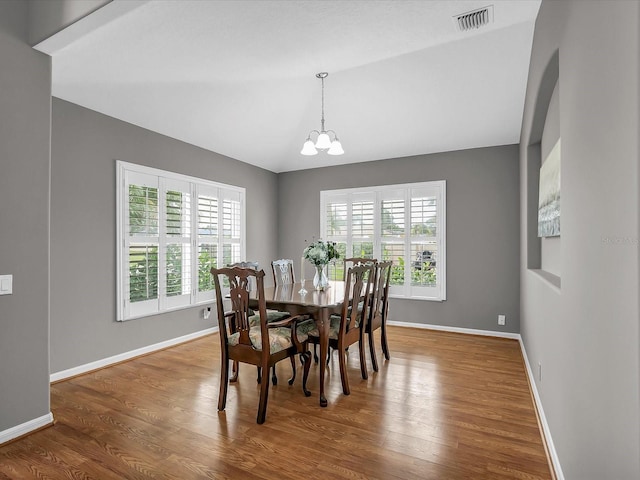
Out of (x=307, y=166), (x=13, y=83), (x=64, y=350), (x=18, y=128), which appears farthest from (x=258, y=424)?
(x=307, y=166)

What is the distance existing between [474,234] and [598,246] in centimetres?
399

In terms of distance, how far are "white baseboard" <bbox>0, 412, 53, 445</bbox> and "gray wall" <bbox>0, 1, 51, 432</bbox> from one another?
0.02m

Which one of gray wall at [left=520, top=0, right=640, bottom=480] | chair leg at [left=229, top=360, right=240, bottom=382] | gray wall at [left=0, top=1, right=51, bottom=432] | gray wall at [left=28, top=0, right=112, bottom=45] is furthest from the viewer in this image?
chair leg at [left=229, top=360, right=240, bottom=382]

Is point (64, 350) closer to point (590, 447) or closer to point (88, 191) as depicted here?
point (88, 191)

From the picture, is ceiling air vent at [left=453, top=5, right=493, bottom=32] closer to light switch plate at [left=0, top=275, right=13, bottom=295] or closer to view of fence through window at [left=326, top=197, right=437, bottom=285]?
view of fence through window at [left=326, top=197, right=437, bottom=285]

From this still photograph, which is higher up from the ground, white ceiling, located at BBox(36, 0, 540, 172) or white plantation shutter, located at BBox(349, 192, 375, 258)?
white ceiling, located at BBox(36, 0, 540, 172)

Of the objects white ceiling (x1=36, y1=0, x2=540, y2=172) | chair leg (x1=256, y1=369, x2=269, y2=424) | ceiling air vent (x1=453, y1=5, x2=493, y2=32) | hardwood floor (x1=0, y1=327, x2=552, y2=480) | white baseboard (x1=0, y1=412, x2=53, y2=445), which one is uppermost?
ceiling air vent (x1=453, y1=5, x2=493, y2=32)

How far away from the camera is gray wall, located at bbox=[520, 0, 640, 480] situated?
955 millimetres

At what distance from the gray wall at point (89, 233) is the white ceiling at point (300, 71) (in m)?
0.21

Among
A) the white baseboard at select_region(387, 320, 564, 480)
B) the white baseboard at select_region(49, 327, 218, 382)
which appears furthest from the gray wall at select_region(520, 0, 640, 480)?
the white baseboard at select_region(49, 327, 218, 382)

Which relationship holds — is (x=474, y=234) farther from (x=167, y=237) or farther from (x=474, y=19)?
Answer: (x=167, y=237)

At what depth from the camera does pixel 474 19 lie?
3049 millimetres

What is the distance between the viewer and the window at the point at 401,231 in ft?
17.3

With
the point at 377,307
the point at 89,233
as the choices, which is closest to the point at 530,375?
the point at 377,307
